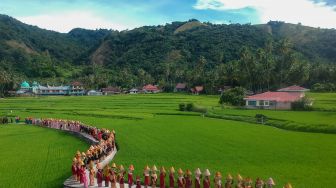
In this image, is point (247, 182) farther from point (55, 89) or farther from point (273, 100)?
point (55, 89)

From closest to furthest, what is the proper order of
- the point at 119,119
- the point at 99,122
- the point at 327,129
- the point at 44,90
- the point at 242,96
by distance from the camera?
the point at 327,129 < the point at 99,122 < the point at 119,119 < the point at 242,96 < the point at 44,90

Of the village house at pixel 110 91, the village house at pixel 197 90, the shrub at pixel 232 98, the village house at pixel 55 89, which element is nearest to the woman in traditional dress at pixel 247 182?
the shrub at pixel 232 98

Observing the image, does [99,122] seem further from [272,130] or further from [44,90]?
[44,90]

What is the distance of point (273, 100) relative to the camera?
65.2 meters

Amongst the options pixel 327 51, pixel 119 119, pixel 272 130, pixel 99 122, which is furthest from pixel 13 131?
pixel 327 51

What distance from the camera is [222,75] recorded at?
119 m

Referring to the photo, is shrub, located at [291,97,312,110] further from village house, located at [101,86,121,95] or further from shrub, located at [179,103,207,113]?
village house, located at [101,86,121,95]

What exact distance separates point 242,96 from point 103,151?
46445 mm

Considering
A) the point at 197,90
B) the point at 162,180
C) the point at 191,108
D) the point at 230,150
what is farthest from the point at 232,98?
the point at 197,90

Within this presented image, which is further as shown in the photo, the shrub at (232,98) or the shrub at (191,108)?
the shrub at (232,98)

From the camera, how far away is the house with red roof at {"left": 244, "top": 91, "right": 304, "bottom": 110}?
2492 inches

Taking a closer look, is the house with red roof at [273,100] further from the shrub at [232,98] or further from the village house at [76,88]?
the village house at [76,88]

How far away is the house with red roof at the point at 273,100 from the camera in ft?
208

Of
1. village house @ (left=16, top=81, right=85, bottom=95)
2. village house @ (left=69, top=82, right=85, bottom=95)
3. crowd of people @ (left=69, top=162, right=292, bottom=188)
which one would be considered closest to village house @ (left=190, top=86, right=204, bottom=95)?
village house @ (left=16, top=81, right=85, bottom=95)
